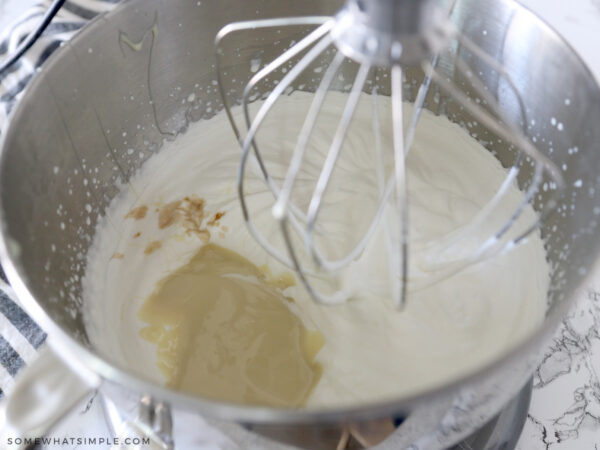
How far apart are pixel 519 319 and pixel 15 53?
28.1 inches

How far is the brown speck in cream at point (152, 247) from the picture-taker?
2.52ft

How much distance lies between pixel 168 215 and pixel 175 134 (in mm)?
118

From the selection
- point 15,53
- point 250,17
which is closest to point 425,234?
point 250,17

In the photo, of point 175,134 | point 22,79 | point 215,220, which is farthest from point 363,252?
point 22,79

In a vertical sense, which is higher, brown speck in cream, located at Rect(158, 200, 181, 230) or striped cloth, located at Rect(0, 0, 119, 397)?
striped cloth, located at Rect(0, 0, 119, 397)

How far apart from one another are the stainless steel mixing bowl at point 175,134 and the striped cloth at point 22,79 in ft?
0.30

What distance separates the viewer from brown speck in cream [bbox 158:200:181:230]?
799 mm

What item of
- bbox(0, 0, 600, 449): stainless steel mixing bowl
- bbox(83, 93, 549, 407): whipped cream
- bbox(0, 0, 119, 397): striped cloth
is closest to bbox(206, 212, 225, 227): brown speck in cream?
bbox(83, 93, 549, 407): whipped cream

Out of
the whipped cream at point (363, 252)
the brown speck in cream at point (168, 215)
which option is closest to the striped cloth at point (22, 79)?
the whipped cream at point (363, 252)

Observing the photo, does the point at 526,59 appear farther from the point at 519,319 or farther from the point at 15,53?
the point at 15,53

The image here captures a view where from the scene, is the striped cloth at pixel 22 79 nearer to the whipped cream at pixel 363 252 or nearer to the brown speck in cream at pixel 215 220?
the whipped cream at pixel 363 252

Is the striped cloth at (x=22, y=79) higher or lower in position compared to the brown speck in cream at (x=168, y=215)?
higher

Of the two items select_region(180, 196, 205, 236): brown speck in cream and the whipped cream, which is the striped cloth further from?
select_region(180, 196, 205, 236): brown speck in cream

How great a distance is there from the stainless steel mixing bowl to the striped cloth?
0.09 metres
